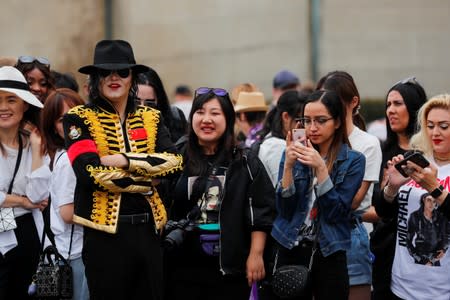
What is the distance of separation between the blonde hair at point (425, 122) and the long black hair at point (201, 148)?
51.4 inches

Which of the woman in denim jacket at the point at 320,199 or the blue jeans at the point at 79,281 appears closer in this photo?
the woman in denim jacket at the point at 320,199

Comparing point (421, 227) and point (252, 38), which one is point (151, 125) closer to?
point (421, 227)

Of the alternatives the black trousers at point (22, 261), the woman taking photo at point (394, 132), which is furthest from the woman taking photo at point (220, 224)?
the black trousers at point (22, 261)

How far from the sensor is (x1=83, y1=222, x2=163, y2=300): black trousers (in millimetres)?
6281

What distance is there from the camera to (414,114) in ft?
25.0

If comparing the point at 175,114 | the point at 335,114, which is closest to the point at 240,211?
the point at 335,114

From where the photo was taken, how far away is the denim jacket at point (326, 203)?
6.34 m

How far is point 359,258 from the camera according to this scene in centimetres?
686

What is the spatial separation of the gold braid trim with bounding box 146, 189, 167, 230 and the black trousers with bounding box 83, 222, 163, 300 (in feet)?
0.25

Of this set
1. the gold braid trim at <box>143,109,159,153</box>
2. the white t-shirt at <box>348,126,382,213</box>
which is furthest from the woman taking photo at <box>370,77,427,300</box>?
the gold braid trim at <box>143,109,159,153</box>

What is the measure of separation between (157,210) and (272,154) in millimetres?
1670

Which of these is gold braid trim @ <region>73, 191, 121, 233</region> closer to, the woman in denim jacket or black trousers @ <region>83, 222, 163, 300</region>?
black trousers @ <region>83, 222, 163, 300</region>

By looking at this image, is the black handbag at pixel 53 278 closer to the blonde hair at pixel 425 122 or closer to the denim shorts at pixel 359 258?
the denim shorts at pixel 359 258

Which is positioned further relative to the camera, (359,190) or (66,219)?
(66,219)
